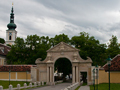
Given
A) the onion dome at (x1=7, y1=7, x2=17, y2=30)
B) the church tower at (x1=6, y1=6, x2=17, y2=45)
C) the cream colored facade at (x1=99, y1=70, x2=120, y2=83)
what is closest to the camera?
the cream colored facade at (x1=99, y1=70, x2=120, y2=83)

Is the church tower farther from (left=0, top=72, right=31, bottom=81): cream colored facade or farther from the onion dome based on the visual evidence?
(left=0, top=72, right=31, bottom=81): cream colored facade

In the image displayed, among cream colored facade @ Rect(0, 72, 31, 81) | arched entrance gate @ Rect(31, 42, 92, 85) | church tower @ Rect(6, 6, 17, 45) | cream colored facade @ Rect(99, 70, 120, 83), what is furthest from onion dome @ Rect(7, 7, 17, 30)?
cream colored facade @ Rect(99, 70, 120, 83)

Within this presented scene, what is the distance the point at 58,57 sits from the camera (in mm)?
42062

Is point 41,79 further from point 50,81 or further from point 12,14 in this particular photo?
point 12,14

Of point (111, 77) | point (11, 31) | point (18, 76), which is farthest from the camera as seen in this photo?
point (11, 31)

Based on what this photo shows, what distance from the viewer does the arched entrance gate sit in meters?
40.5

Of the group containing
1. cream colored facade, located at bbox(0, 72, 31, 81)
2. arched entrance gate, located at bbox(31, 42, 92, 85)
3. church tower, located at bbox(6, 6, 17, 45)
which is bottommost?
cream colored facade, located at bbox(0, 72, 31, 81)

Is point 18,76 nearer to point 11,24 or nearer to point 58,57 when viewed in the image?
point 58,57

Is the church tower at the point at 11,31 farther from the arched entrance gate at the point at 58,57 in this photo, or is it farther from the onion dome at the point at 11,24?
the arched entrance gate at the point at 58,57

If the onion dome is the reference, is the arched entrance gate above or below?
below

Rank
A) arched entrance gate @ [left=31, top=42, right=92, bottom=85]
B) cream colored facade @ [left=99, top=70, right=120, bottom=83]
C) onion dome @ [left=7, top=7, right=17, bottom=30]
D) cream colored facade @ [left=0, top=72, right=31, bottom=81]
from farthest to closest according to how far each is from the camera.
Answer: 1. onion dome @ [left=7, top=7, right=17, bottom=30]
2. cream colored facade @ [left=0, top=72, right=31, bottom=81]
3. arched entrance gate @ [left=31, top=42, right=92, bottom=85]
4. cream colored facade @ [left=99, top=70, right=120, bottom=83]

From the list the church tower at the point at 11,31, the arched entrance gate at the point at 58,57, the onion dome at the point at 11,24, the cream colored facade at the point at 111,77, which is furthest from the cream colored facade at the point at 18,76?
the onion dome at the point at 11,24

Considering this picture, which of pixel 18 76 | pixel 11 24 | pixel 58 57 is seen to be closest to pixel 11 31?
pixel 11 24

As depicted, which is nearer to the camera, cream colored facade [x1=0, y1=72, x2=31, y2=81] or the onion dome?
cream colored facade [x1=0, y1=72, x2=31, y2=81]
